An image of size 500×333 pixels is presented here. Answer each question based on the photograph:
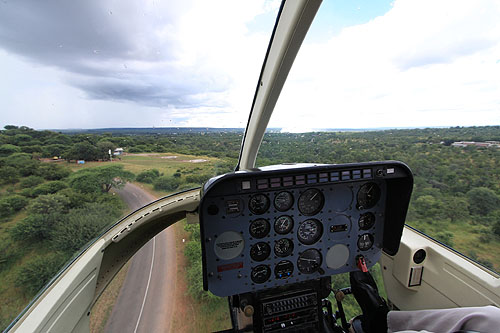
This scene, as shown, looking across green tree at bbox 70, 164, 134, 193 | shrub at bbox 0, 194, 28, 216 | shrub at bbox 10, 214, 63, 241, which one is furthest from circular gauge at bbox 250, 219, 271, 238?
shrub at bbox 0, 194, 28, 216

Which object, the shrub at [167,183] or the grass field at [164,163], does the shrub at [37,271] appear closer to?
the grass field at [164,163]

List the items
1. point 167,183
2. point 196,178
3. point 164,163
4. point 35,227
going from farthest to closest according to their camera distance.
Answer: point 196,178
point 167,183
point 164,163
point 35,227

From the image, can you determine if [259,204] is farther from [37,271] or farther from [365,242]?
[37,271]

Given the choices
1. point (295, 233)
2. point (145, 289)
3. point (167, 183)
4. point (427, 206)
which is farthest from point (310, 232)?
point (145, 289)

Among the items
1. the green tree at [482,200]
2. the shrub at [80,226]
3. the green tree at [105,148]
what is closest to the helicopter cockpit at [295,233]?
the green tree at [482,200]

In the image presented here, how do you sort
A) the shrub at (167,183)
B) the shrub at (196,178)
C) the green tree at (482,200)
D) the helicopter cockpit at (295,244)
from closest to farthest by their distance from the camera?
1. the green tree at (482,200)
2. the helicopter cockpit at (295,244)
3. the shrub at (167,183)
4. the shrub at (196,178)

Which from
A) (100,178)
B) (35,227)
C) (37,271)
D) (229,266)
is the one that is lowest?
(229,266)

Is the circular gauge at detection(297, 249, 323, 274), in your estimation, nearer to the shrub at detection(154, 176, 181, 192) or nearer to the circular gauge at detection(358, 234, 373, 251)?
the circular gauge at detection(358, 234, 373, 251)
